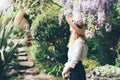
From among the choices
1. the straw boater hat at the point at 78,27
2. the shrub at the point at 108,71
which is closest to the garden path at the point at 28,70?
the shrub at the point at 108,71

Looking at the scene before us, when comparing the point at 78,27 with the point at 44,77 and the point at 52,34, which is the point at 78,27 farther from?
the point at 52,34

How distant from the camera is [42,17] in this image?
1126 cm

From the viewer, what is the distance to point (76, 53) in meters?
6.62

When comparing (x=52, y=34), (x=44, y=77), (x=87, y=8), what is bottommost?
(x=44, y=77)

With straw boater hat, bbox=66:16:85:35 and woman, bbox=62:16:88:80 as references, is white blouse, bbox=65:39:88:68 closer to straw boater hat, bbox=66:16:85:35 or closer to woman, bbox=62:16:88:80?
woman, bbox=62:16:88:80

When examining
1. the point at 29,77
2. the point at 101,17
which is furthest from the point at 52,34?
the point at 101,17

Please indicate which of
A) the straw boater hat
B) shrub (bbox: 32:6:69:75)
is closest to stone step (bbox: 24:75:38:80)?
shrub (bbox: 32:6:69:75)

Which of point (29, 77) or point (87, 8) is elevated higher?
point (87, 8)

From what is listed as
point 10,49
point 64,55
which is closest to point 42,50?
point 64,55

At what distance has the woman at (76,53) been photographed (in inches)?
262

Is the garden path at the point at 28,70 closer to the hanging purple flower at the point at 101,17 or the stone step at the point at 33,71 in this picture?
the stone step at the point at 33,71

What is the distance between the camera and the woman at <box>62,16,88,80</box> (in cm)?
664

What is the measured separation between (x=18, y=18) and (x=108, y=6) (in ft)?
24.3

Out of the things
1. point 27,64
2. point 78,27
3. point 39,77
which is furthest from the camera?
point 27,64
